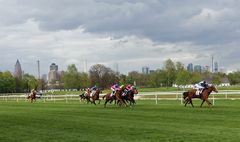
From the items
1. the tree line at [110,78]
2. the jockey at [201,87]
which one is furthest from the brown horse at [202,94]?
the tree line at [110,78]

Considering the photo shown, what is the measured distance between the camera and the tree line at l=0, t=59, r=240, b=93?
104m

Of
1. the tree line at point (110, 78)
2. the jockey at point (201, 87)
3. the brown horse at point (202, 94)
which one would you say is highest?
the tree line at point (110, 78)

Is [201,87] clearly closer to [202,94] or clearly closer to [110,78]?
[202,94]

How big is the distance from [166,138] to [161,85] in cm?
10805

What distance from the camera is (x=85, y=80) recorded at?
114 metres

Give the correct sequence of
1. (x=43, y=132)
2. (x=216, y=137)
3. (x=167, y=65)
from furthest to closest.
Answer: (x=167, y=65), (x=43, y=132), (x=216, y=137)

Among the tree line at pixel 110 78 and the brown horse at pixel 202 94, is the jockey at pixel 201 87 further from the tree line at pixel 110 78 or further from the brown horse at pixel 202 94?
the tree line at pixel 110 78

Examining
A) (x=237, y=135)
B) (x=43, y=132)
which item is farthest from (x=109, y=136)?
(x=237, y=135)

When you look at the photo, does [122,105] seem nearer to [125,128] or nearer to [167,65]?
[125,128]

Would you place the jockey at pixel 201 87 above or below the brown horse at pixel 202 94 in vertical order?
above

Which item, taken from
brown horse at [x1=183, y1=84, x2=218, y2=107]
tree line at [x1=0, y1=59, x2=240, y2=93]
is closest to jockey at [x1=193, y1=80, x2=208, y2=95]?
brown horse at [x1=183, y1=84, x2=218, y2=107]

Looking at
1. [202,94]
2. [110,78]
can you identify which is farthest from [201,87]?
[110,78]

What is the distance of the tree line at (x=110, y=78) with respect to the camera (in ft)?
342

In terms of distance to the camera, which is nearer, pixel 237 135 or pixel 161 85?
pixel 237 135
